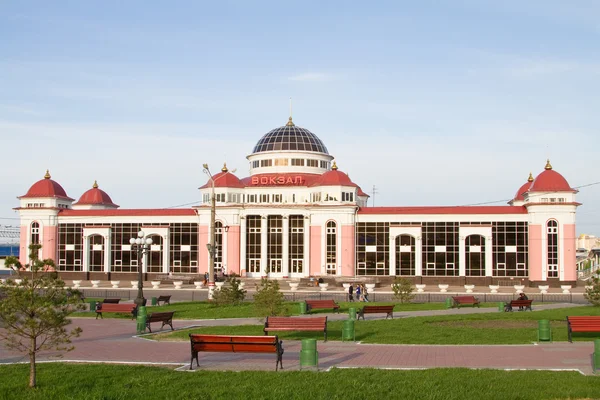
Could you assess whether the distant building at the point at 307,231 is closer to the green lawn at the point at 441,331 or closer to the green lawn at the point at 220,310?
the green lawn at the point at 220,310

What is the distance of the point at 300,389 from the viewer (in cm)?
1406

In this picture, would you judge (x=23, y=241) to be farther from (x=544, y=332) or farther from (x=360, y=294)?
(x=544, y=332)

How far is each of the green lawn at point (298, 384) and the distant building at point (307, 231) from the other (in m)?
50.1

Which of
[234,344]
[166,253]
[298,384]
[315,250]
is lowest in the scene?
[298,384]

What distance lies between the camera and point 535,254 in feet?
206

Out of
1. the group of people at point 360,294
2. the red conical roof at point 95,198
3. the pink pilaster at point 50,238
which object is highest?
the red conical roof at point 95,198

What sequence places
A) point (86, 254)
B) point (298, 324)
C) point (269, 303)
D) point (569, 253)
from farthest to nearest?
point (86, 254) → point (569, 253) → point (269, 303) → point (298, 324)

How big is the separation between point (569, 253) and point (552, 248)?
150 cm

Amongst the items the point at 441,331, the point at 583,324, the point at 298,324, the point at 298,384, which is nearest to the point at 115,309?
the point at 298,324

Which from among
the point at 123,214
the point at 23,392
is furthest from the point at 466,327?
the point at 123,214

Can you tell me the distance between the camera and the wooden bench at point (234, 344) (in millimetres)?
→ 17250

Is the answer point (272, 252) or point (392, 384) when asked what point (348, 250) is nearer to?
point (272, 252)

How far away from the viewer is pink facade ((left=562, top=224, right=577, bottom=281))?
204 ft

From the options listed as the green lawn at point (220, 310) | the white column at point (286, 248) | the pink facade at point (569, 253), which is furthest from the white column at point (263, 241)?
the green lawn at point (220, 310)
